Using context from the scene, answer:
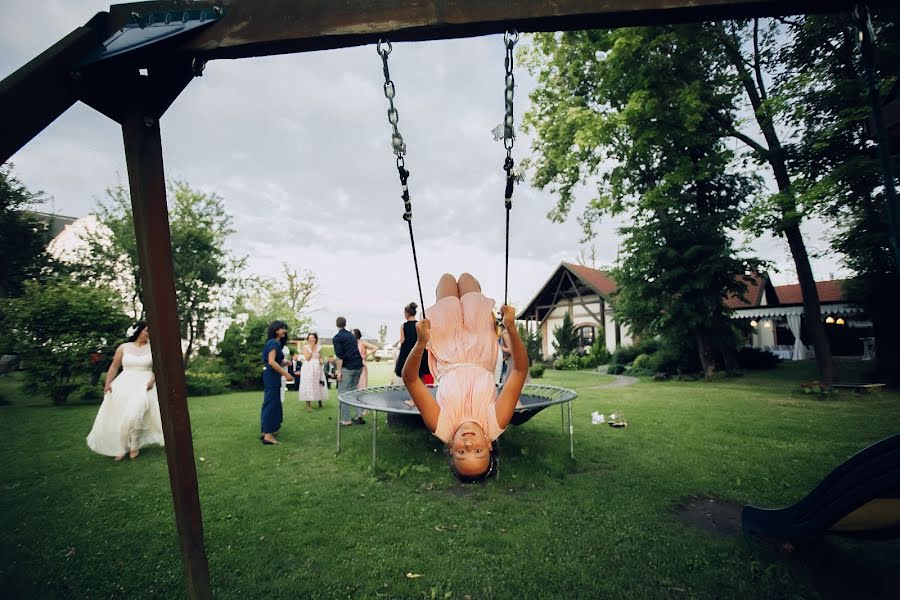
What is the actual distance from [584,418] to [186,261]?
18072 millimetres

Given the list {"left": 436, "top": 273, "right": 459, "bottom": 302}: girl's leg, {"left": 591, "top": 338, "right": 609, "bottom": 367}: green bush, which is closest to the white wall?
{"left": 591, "top": 338, "right": 609, "bottom": 367}: green bush

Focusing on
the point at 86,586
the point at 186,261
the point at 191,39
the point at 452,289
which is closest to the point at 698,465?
the point at 452,289

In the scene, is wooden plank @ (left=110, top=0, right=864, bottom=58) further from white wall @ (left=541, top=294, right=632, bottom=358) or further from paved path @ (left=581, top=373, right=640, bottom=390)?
white wall @ (left=541, top=294, right=632, bottom=358)

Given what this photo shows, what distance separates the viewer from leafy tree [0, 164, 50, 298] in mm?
15762

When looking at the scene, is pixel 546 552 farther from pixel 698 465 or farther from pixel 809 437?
pixel 809 437

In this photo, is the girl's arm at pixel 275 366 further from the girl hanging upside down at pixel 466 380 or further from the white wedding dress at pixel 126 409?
the girl hanging upside down at pixel 466 380

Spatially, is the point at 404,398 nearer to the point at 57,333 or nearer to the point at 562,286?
the point at 57,333

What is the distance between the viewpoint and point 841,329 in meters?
23.8

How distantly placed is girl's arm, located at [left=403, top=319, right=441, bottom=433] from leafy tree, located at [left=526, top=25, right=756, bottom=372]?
11.6 metres

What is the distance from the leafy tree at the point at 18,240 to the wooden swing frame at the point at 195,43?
19.4m

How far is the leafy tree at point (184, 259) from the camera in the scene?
16766 millimetres

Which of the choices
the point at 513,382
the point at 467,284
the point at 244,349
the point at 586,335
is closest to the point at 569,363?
the point at 586,335

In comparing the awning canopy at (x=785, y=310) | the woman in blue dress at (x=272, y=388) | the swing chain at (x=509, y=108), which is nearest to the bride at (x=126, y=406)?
the woman in blue dress at (x=272, y=388)

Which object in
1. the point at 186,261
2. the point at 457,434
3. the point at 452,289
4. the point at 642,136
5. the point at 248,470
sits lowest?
the point at 248,470
